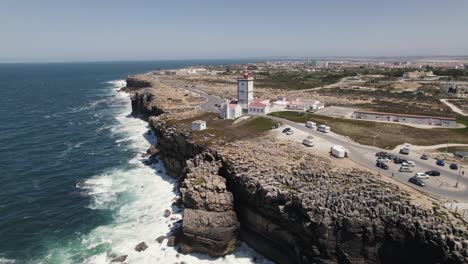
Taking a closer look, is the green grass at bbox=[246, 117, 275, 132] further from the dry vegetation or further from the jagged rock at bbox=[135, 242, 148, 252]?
the jagged rock at bbox=[135, 242, 148, 252]

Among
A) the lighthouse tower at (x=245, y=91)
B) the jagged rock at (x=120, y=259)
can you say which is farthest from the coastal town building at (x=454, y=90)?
the jagged rock at (x=120, y=259)

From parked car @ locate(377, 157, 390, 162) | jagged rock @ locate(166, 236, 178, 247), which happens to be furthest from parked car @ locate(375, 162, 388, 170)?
jagged rock @ locate(166, 236, 178, 247)

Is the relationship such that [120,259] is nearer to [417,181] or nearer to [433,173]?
[417,181]

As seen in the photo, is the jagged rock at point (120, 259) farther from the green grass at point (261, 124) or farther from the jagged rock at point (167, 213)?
the green grass at point (261, 124)

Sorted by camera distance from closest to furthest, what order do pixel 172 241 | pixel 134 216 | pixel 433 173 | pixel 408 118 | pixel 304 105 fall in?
pixel 433 173 < pixel 172 241 < pixel 134 216 < pixel 408 118 < pixel 304 105

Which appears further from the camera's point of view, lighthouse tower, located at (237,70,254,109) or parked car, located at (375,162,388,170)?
lighthouse tower, located at (237,70,254,109)

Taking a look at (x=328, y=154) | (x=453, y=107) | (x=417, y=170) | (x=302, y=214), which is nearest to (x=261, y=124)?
(x=328, y=154)

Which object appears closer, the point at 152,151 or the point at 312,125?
the point at 312,125
